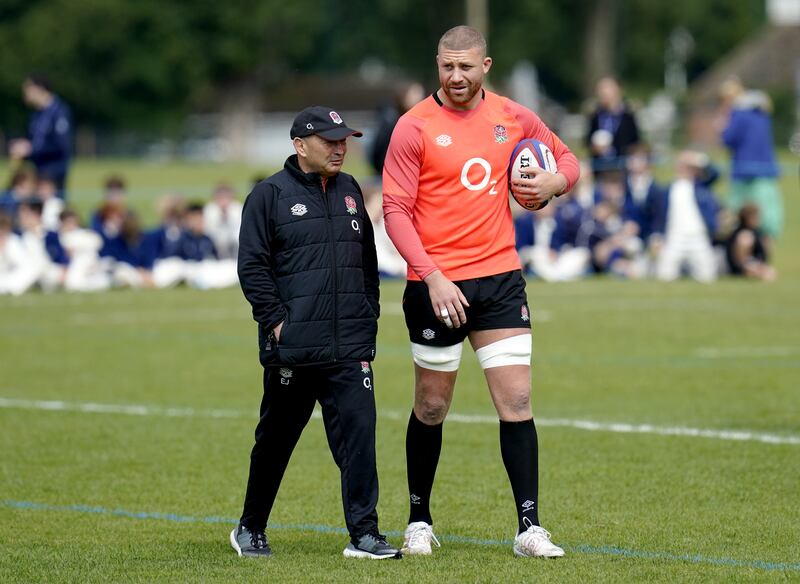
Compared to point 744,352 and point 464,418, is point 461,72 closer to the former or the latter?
point 464,418

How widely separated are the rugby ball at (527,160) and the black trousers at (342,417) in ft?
3.38

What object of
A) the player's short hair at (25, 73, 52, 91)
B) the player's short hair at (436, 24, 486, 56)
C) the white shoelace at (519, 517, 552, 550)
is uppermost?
the player's short hair at (25, 73, 52, 91)

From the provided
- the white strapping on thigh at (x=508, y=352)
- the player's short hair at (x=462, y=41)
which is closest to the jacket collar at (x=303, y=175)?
the player's short hair at (x=462, y=41)

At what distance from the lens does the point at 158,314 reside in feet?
56.7

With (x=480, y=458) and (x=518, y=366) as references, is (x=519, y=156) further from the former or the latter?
(x=480, y=458)

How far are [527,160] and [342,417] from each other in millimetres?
1361

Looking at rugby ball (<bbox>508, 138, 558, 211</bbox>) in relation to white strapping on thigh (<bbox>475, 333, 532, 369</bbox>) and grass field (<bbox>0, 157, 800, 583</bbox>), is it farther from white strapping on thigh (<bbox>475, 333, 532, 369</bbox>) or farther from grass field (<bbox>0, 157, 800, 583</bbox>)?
grass field (<bbox>0, 157, 800, 583</bbox>)

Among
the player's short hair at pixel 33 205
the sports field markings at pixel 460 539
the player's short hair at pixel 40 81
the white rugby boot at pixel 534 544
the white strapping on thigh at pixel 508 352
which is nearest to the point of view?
the sports field markings at pixel 460 539

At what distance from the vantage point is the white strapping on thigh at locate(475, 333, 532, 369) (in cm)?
652

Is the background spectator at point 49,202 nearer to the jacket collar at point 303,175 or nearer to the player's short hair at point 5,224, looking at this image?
the player's short hair at point 5,224

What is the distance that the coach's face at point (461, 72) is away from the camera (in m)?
6.45

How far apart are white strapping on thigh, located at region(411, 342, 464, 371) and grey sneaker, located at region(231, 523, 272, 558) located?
1023mm

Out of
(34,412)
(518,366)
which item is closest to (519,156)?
(518,366)

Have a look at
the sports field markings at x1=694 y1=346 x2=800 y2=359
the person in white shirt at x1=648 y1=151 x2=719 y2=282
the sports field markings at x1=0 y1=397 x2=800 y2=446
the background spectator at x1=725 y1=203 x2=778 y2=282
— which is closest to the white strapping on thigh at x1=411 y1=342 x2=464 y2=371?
the sports field markings at x1=0 y1=397 x2=800 y2=446
